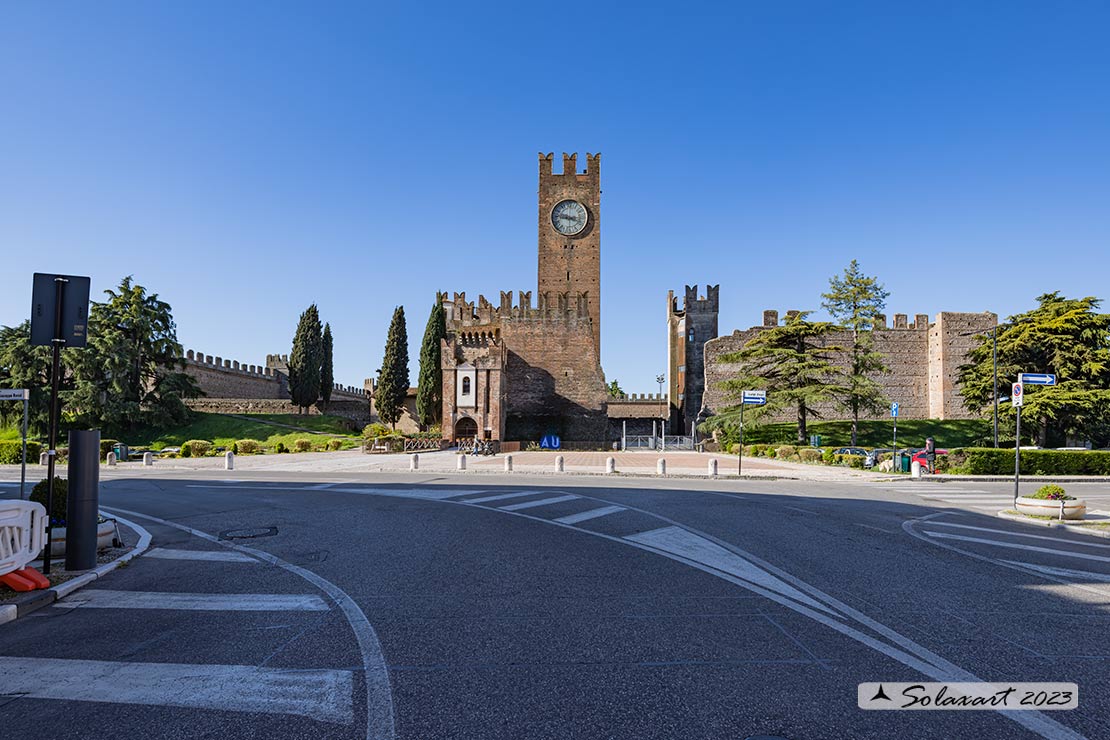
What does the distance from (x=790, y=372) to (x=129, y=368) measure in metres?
46.6

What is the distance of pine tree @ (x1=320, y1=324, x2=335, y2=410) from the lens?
59.5 meters

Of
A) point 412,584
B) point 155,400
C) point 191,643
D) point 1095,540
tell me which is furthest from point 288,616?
point 155,400

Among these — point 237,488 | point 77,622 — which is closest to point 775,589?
point 77,622

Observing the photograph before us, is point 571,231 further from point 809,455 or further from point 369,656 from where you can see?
point 369,656

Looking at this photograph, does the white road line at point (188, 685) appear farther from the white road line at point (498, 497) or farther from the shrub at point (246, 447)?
the shrub at point (246, 447)

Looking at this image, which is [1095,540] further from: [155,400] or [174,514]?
[155,400]

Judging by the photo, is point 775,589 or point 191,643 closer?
point 191,643

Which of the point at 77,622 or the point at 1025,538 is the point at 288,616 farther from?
the point at 1025,538

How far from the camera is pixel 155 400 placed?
49250mm

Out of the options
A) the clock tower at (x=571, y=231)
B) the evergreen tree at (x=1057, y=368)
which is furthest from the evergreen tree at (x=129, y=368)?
the evergreen tree at (x=1057, y=368)

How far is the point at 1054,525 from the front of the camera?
11711 millimetres

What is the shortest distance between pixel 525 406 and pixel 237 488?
136 ft

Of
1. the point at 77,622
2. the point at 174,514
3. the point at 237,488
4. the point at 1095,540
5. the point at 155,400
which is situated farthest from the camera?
the point at 155,400

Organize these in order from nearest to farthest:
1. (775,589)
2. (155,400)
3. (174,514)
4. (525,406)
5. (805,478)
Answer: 1. (775,589)
2. (174,514)
3. (805,478)
4. (155,400)
5. (525,406)
